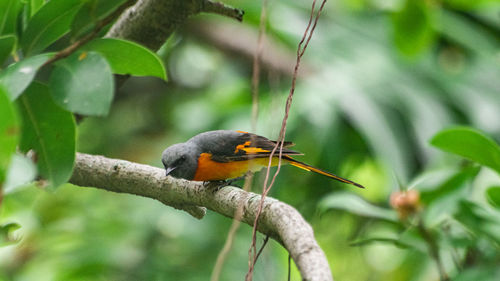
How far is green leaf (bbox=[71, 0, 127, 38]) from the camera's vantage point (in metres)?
1.26

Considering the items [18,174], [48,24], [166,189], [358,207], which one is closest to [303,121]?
[358,207]

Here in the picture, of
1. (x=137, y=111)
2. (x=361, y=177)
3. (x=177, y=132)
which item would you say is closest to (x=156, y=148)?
(x=177, y=132)

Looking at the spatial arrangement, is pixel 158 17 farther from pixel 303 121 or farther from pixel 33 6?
pixel 303 121

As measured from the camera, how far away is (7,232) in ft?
4.03

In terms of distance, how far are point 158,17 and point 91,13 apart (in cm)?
69

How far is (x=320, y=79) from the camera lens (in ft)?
16.1

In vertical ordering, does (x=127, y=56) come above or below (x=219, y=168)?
above

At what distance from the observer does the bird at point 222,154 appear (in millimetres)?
2578

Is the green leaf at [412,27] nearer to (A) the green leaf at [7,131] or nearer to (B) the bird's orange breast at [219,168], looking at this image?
(B) the bird's orange breast at [219,168]

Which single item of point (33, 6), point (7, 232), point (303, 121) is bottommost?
point (303, 121)

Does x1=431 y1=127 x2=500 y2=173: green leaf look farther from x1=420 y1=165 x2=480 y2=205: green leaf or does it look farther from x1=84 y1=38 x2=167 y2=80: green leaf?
x1=84 y1=38 x2=167 y2=80: green leaf

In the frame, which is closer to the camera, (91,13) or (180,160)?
(91,13)

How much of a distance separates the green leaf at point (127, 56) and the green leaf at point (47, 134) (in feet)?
0.58

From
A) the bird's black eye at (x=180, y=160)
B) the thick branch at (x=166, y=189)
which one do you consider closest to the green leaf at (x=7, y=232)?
the thick branch at (x=166, y=189)
